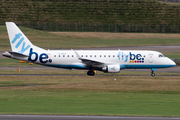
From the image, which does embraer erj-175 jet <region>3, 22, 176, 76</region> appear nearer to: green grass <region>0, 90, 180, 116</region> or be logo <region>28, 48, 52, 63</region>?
be logo <region>28, 48, 52, 63</region>

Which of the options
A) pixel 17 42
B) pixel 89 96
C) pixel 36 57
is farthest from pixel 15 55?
pixel 89 96

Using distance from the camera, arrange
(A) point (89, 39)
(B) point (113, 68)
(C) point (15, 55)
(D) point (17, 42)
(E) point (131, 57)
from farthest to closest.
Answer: (A) point (89, 39)
(D) point (17, 42)
(E) point (131, 57)
(C) point (15, 55)
(B) point (113, 68)

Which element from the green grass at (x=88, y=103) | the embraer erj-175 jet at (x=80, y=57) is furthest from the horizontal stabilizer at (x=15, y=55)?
the green grass at (x=88, y=103)

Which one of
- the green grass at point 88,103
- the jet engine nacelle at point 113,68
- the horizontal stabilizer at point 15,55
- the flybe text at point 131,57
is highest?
the horizontal stabilizer at point 15,55

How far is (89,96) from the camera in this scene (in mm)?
29359

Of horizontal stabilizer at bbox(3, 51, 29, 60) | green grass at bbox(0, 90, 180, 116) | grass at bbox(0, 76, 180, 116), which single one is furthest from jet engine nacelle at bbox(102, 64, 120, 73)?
green grass at bbox(0, 90, 180, 116)

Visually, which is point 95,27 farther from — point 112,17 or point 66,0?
point 66,0

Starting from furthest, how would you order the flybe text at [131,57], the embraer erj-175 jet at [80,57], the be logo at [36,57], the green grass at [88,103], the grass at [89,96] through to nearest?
the flybe text at [131,57] < the embraer erj-175 jet at [80,57] < the be logo at [36,57] < the grass at [89,96] < the green grass at [88,103]

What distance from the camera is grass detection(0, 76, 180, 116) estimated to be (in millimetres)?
23016

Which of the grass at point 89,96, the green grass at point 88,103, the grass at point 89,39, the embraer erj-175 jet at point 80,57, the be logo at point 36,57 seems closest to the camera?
the green grass at point 88,103

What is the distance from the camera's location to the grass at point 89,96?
23016mm

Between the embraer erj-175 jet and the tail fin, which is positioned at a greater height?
the tail fin

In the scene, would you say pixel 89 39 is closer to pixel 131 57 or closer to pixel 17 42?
pixel 131 57

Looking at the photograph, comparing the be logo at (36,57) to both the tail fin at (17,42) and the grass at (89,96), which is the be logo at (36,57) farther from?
the grass at (89,96)
